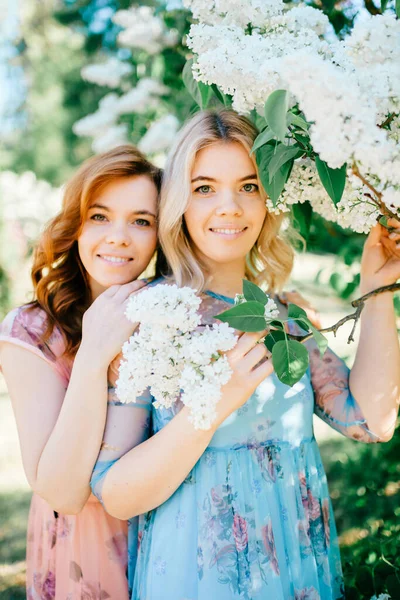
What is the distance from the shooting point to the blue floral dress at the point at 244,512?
65.6 inches

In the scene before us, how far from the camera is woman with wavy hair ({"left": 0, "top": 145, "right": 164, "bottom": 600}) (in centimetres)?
168

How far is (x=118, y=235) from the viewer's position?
1978mm

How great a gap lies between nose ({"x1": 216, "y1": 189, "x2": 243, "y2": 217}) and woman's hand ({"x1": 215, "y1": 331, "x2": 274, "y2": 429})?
0.45 metres

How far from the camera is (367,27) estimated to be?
1.17m

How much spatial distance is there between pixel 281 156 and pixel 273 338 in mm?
407

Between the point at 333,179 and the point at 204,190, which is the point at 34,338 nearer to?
the point at 204,190

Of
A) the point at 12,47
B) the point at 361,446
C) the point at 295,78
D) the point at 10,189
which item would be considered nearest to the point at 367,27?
the point at 295,78

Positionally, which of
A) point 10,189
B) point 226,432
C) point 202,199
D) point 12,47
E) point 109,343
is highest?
point 202,199

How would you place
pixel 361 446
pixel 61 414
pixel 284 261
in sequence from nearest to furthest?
pixel 61 414 < pixel 284 261 < pixel 361 446

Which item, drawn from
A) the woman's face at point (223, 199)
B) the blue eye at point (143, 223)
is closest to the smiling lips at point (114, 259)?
the blue eye at point (143, 223)

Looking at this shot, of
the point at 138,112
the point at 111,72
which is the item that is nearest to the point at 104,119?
the point at 111,72

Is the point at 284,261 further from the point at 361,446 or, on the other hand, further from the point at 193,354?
the point at 361,446

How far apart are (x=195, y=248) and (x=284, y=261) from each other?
17.6 inches

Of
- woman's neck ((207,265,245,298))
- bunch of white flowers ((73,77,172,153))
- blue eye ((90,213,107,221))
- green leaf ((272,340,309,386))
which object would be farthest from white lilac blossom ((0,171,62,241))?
green leaf ((272,340,309,386))
